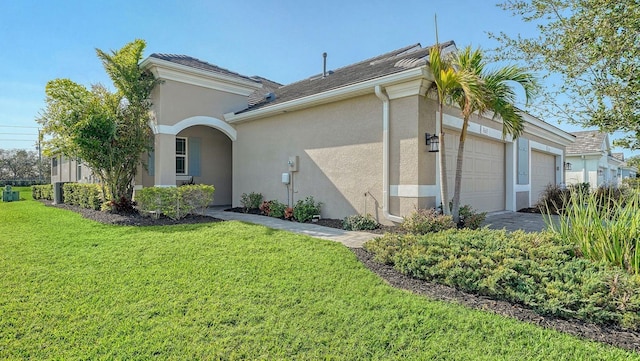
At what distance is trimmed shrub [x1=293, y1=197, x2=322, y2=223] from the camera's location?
29.8ft

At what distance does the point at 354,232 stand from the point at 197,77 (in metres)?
7.74

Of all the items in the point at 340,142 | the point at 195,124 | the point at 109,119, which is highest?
the point at 195,124

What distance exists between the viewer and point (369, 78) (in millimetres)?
7879

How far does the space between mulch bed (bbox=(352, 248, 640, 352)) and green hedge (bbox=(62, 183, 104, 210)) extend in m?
10.6

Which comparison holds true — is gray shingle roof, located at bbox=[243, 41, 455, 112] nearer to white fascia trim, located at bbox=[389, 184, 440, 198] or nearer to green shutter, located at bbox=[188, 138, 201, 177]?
white fascia trim, located at bbox=[389, 184, 440, 198]

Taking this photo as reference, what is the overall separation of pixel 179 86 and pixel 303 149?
483cm

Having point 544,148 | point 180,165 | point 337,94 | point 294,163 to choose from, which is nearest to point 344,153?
point 337,94

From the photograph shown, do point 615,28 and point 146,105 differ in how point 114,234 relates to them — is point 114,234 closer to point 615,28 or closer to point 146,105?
Result: point 146,105

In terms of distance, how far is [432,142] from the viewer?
748cm

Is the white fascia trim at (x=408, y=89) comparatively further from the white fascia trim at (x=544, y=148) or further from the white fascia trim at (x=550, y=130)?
the white fascia trim at (x=544, y=148)

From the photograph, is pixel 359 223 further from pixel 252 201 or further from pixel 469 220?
→ pixel 252 201

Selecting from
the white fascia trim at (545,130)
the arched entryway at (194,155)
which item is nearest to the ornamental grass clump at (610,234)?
the white fascia trim at (545,130)

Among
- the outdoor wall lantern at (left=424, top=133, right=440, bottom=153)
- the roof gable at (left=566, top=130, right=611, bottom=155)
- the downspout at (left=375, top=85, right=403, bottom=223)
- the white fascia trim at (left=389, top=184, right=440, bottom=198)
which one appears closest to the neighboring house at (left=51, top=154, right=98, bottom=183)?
the downspout at (left=375, top=85, right=403, bottom=223)

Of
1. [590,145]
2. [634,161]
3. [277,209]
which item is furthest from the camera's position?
[590,145]
